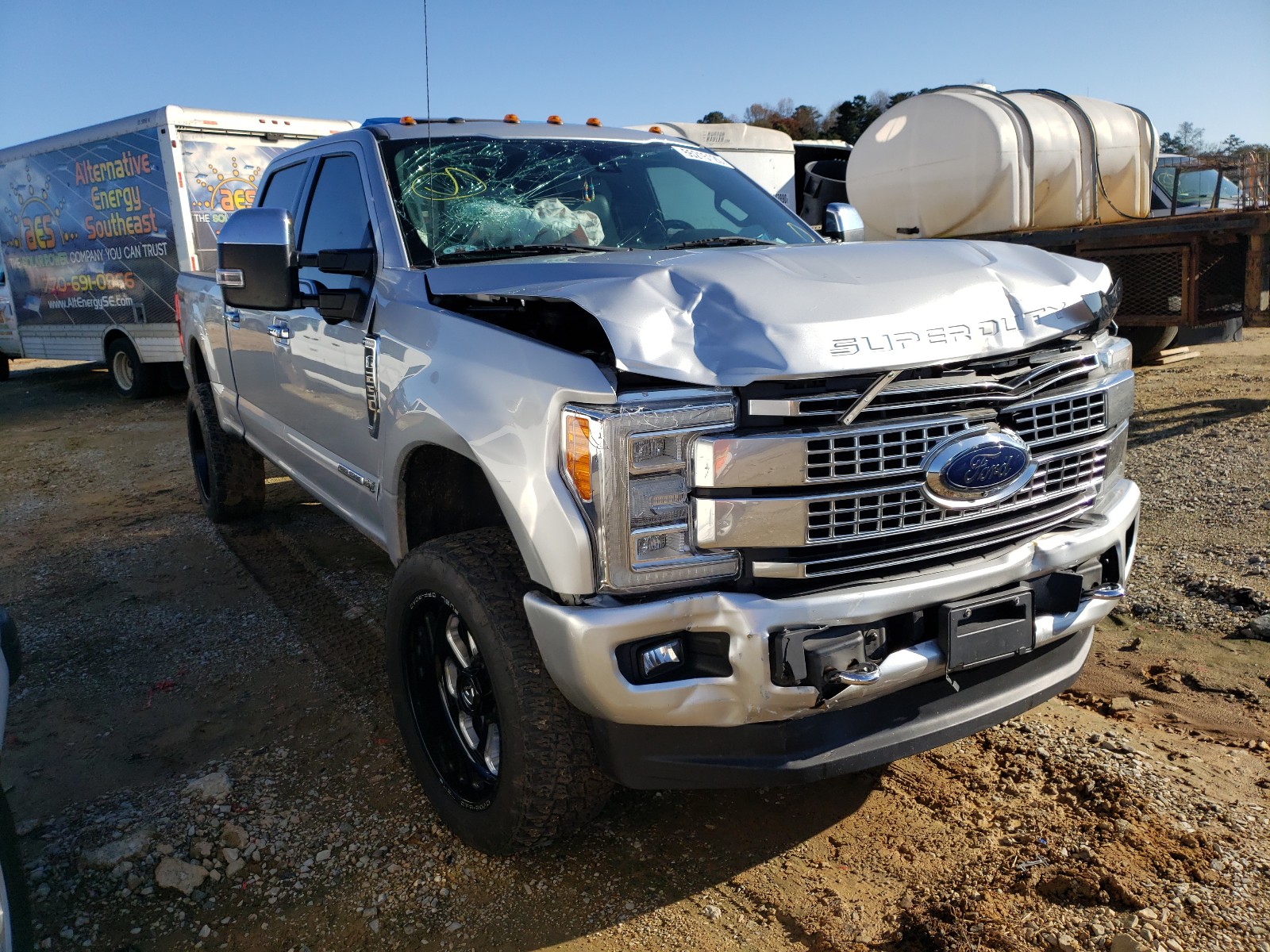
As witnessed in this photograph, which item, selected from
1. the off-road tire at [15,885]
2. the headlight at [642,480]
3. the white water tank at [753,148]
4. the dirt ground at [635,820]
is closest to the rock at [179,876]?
the dirt ground at [635,820]

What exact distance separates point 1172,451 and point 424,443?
223 inches

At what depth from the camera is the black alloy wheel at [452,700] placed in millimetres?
2734

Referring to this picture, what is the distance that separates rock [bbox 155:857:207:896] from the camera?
8.64 ft

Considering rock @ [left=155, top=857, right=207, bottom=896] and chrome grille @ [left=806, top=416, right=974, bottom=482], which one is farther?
rock @ [left=155, top=857, right=207, bottom=896]

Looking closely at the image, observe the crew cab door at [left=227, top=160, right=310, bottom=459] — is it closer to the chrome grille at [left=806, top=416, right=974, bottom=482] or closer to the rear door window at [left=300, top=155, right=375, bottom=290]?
the rear door window at [left=300, top=155, right=375, bottom=290]

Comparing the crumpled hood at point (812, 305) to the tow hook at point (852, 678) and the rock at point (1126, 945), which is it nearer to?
the tow hook at point (852, 678)

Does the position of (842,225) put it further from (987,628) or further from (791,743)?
(791,743)

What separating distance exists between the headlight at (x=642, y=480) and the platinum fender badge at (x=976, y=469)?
53 cm

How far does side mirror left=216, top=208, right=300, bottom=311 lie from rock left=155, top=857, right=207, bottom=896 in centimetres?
175

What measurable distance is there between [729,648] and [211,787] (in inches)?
76.1

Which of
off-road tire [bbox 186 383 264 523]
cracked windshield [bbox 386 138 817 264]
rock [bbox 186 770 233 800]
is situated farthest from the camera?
off-road tire [bbox 186 383 264 523]

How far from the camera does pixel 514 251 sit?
3375mm

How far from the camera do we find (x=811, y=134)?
33406 millimetres

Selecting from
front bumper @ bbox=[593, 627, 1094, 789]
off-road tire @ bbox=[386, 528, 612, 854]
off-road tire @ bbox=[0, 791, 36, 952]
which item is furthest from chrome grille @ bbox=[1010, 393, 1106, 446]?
off-road tire @ bbox=[0, 791, 36, 952]
